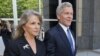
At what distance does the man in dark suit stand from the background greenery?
10320mm

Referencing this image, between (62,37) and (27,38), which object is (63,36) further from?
(27,38)

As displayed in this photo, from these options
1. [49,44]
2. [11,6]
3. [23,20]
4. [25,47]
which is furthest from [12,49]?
[11,6]

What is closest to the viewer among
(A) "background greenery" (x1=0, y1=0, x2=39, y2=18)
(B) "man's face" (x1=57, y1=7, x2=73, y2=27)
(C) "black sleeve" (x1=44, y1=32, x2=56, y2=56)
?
(C) "black sleeve" (x1=44, y1=32, x2=56, y2=56)

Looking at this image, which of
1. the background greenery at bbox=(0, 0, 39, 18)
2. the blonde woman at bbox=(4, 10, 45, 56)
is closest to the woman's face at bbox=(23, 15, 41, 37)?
the blonde woman at bbox=(4, 10, 45, 56)

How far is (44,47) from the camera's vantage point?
3.26 meters

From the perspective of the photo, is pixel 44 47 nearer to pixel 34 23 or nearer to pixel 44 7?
pixel 34 23

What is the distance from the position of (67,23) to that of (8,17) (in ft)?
34.8

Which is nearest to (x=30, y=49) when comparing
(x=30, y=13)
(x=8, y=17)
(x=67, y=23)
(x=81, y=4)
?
(x=30, y=13)

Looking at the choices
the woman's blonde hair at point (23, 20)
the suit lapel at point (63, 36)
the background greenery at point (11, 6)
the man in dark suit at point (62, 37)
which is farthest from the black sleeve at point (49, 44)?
the background greenery at point (11, 6)

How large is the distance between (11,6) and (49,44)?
10.8 meters

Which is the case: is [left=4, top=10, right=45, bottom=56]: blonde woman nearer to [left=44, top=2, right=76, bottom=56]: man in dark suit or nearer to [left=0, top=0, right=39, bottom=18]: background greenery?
[left=44, top=2, right=76, bottom=56]: man in dark suit

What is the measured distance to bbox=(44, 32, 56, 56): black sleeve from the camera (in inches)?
129

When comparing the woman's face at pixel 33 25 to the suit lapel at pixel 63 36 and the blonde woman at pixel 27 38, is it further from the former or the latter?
the suit lapel at pixel 63 36

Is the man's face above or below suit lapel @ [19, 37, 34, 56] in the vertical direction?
above
